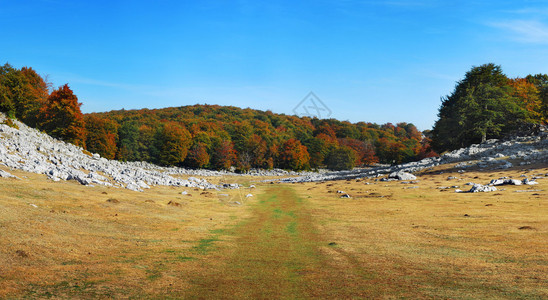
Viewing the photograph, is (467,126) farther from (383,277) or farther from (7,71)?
(7,71)

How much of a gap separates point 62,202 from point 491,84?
87456mm

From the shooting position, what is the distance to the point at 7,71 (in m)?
69.9

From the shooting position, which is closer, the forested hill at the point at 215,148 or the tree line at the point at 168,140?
the tree line at the point at 168,140

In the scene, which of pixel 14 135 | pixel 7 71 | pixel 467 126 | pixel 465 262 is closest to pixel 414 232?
pixel 465 262

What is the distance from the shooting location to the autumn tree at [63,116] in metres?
69.6

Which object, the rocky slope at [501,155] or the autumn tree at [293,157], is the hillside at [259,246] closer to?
the rocky slope at [501,155]

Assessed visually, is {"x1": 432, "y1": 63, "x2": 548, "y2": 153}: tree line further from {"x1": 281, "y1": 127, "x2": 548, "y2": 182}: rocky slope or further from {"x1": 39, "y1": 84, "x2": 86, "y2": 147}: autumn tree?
{"x1": 39, "y1": 84, "x2": 86, "y2": 147}: autumn tree

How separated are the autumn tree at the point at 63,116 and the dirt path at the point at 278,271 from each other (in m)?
65.8

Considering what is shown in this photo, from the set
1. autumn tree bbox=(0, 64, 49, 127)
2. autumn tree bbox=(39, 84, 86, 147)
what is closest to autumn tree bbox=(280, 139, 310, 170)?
autumn tree bbox=(39, 84, 86, 147)

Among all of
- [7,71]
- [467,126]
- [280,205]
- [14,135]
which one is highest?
[7,71]

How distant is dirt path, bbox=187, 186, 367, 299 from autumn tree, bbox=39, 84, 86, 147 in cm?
6579

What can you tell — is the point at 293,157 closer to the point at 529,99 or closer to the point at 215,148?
the point at 215,148

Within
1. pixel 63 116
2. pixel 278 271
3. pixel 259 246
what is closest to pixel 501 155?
pixel 259 246

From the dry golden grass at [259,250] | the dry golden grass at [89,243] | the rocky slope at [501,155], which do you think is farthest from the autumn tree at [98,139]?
the rocky slope at [501,155]
